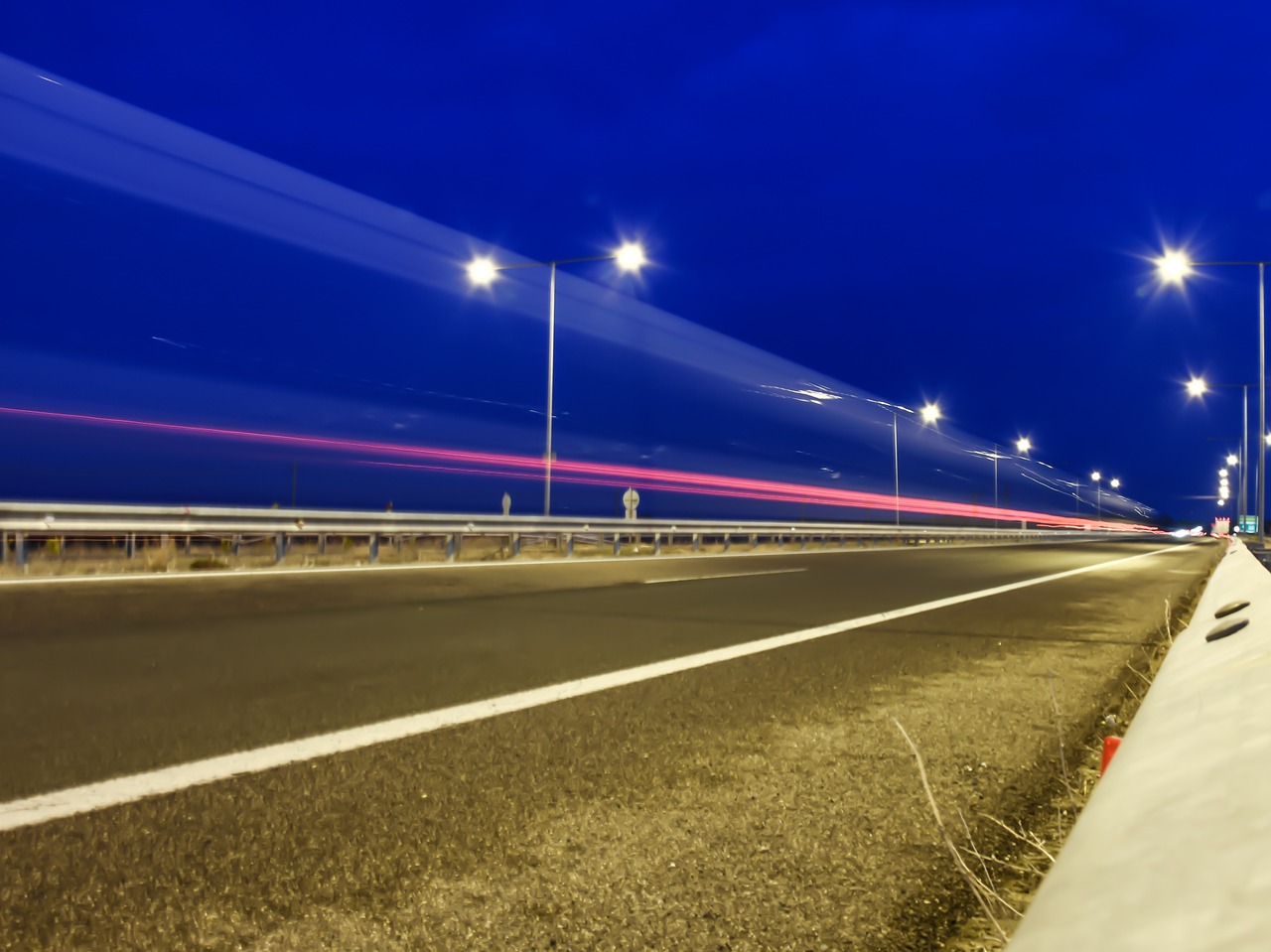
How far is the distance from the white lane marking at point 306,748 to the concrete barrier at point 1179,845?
2989mm

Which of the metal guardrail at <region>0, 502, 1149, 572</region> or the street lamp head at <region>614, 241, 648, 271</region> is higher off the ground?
the street lamp head at <region>614, 241, 648, 271</region>

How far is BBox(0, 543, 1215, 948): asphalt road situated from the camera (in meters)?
2.39

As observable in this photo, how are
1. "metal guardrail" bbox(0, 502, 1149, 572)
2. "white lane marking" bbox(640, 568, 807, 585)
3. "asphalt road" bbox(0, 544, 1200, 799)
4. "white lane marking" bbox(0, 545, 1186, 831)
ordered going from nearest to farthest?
"white lane marking" bbox(0, 545, 1186, 831) → "asphalt road" bbox(0, 544, 1200, 799) → "white lane marking" bbox(640, 568, 807, 585) → "metal guardrail" bbox(0, 502, 1149, 572)

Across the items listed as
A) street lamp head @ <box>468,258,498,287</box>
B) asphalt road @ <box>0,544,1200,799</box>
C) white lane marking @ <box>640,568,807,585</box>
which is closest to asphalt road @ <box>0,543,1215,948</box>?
asphalt road @ <box>0,544,1200,799</box>

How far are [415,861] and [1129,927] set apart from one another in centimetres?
203

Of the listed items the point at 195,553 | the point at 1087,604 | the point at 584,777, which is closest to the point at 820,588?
the point at 1087,604

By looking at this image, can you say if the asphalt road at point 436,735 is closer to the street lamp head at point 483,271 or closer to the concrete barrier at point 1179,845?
the concrete barrier at point 1179,845

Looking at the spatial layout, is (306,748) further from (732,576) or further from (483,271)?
(483,271)

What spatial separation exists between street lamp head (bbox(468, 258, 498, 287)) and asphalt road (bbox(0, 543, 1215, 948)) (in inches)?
556

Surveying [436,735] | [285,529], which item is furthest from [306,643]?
[285,529]

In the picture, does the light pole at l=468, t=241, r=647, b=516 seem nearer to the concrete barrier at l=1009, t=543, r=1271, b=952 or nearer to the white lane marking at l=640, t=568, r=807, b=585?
the white lane marking at l=640, t=568, r=807, b=585

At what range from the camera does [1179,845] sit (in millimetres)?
1327

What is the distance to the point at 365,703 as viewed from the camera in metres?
4.73

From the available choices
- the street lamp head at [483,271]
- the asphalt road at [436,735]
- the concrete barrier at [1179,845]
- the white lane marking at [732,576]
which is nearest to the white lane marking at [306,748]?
the asphalt road at [436,735]
